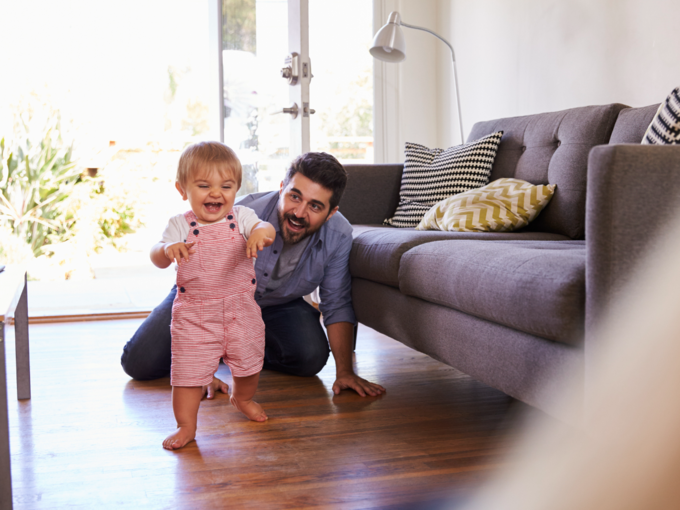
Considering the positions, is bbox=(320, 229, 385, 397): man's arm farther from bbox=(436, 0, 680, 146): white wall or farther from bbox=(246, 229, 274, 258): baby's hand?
bbox=(436, 0, 680, 146): white wall

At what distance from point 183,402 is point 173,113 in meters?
5.76

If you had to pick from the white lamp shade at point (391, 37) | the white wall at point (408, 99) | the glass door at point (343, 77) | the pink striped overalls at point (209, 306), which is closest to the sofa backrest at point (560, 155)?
the white lamp shade at point (391, 37)

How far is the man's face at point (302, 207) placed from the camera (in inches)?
69.4

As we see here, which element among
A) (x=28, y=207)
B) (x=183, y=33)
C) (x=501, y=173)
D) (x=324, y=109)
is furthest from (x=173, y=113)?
(x=501, y=173)

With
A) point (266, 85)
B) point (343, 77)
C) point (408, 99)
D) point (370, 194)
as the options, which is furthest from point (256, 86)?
point (408, 99)

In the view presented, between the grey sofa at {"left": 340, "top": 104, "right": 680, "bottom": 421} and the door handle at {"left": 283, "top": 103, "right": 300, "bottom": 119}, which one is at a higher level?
the door handle at {"left": 283, "top": 103, "right": 300, "bottom": 119}

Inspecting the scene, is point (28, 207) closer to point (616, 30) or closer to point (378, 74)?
point (378, 74)

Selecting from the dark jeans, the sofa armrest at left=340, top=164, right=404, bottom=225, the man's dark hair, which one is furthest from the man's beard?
the sofa armrest at left=340, top=164, right=404, bottom=225

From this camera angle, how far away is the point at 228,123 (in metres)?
3.06

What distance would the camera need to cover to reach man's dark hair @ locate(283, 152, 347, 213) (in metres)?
1.74

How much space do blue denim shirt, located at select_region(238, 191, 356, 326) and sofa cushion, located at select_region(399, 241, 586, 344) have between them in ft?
1.06

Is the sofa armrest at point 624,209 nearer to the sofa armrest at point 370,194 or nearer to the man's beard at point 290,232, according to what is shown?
the man's beard at point 290,232

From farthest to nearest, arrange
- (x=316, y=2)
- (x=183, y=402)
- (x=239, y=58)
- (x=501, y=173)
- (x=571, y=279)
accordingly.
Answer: (x=316, y=2) < (x=239, y=58) < (x=501, y=173) < (x=183, y=402) < (x=571, y=279)

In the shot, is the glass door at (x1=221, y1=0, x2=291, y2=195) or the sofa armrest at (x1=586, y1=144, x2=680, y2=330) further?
the glass door at (x1=221, y1=0, x2=291, y2=195)
